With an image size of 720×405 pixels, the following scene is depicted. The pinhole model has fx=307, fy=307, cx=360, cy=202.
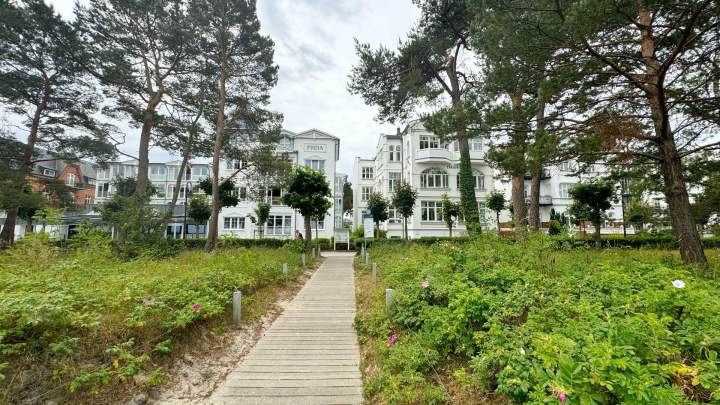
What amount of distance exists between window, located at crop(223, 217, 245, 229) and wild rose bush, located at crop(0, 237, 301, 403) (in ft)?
95.1

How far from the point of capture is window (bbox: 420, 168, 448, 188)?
3041cm

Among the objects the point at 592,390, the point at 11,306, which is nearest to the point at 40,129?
the point at 11,306

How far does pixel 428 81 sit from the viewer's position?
1705 centimetres

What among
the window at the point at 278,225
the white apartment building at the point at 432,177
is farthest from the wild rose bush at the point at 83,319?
the window at the point at 278,225

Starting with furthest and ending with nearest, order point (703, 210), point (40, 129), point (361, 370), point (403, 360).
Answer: point (40, 129) < point (703, 210) < point (361, 370) < point (403, 360)

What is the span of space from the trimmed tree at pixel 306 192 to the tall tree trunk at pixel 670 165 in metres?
15.1

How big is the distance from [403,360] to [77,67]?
20944mm

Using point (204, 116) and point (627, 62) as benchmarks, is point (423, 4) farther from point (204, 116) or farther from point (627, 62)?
point (204, 116)

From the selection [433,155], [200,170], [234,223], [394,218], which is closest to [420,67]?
[433,155]

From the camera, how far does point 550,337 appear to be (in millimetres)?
2531

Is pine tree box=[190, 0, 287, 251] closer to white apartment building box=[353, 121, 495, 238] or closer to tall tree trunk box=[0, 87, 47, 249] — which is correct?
tall tree trunk box=[0, 87, 47, 249]

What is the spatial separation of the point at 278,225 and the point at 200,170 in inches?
567

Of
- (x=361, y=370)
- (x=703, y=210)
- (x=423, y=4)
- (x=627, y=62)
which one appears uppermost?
(x=423, y=4)

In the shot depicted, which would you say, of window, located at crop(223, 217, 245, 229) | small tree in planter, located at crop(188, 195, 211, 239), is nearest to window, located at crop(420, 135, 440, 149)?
small tree in planter, located at crop(188, 195, 211, 239)
